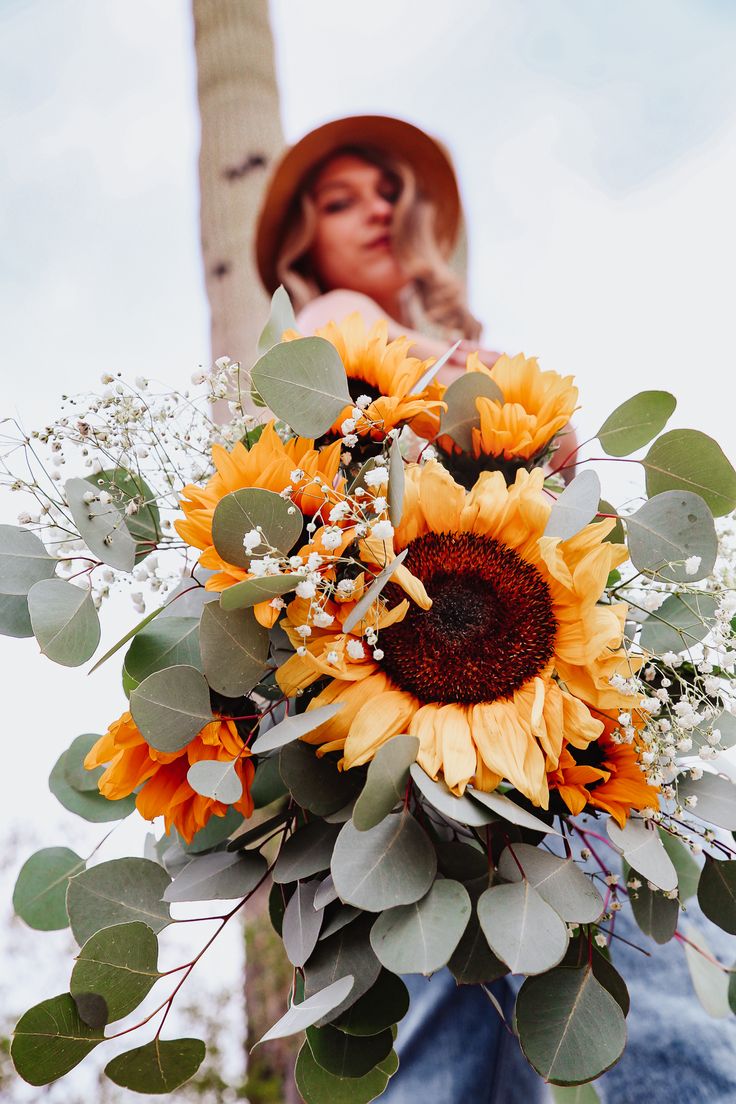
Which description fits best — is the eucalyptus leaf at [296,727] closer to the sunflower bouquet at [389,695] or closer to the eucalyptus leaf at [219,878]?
the sunflower bouquet at [389,695]

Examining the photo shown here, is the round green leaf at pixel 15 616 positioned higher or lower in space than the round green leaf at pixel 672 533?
lower

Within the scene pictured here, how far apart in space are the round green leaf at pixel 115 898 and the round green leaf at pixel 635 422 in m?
0.35

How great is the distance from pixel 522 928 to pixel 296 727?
0.41ft

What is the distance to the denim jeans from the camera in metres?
0.56

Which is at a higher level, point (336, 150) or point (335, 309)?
point (336, 150)

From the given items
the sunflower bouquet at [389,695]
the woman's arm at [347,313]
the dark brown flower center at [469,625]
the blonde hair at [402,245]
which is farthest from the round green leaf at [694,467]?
the blonde hair at [402,245]

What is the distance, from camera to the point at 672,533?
43 cm

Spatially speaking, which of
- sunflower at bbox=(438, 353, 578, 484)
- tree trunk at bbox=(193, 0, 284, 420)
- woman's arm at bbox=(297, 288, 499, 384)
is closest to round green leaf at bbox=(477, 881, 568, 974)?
sunflower at bbox=(438, 353, 578, 484)

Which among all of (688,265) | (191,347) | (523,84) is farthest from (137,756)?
(523,84)

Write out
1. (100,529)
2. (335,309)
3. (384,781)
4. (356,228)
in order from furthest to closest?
(356,228), (335,309), (100,529), (384,781)

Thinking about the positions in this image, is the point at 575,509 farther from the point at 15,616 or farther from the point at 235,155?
the point at 235,155

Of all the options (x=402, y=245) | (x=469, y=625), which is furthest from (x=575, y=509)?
(x=402, y=245)

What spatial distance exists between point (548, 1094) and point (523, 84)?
2585mm

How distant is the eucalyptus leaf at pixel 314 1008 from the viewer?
0.34 metres
